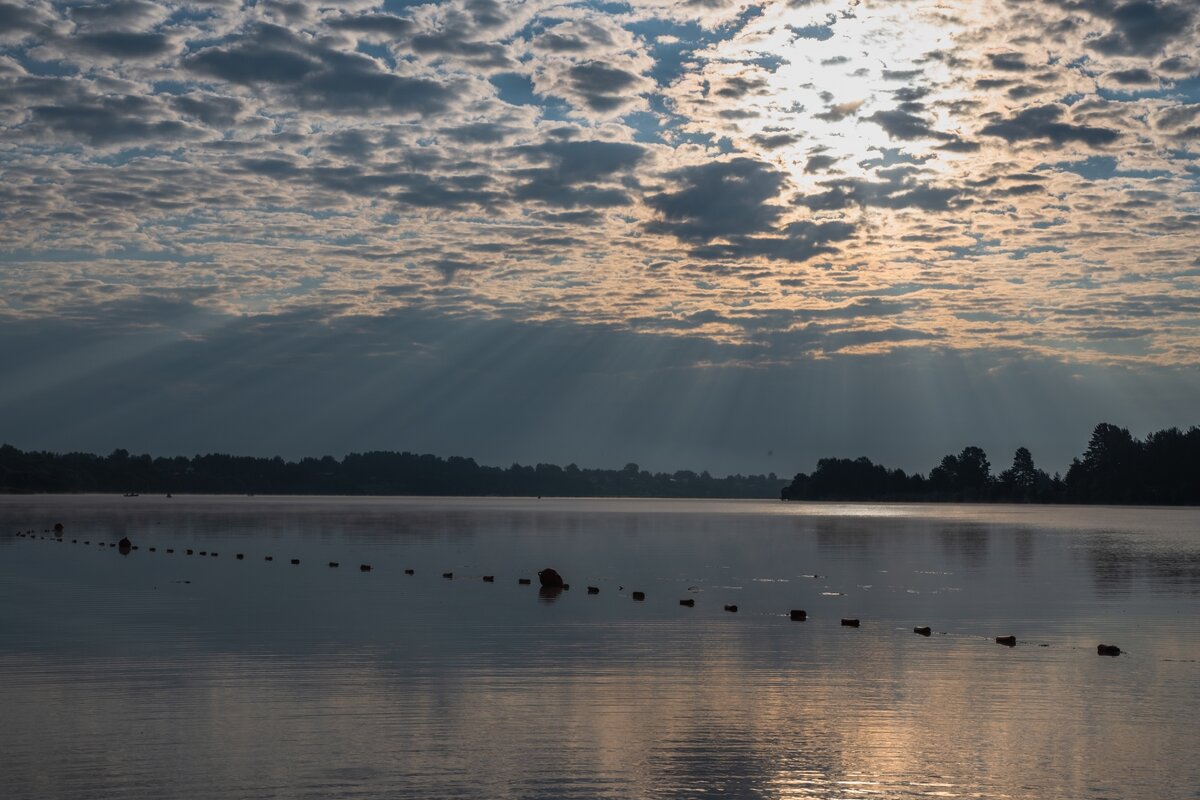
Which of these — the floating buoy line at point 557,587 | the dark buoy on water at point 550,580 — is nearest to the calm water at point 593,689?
the floating buoy line at point 557,587

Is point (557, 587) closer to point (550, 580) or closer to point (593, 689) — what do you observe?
point (550, 580)

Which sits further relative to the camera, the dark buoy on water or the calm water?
the dark buoy on water

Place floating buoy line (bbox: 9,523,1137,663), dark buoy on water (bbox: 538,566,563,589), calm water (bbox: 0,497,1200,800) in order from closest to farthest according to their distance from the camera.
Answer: calm water (bbox: 0,497,1200,800) → floating buoy line (bbox: 9,523,1137,663) → dark buoy on water (bbox: 538,566,563,589)

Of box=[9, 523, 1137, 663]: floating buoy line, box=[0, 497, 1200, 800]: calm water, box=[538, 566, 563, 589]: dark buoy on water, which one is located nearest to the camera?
box=[0, 497, 1200, 800]: calm water

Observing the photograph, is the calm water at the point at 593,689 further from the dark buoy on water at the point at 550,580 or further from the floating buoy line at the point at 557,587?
the dark buoy on water at the point at 550,580

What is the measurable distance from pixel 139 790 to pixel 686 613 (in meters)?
31.1

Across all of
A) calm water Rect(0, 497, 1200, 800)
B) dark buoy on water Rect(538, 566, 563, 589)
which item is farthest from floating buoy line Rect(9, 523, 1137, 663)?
calm water Rect(0, 497, 1200, 800)

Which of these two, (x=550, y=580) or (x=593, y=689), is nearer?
(x=593, y=689)

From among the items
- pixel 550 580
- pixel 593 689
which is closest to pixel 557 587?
pixel 550 580

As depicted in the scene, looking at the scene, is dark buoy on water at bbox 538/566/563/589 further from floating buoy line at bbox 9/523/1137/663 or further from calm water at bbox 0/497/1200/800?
calm water at bbox 0/497/1200/800

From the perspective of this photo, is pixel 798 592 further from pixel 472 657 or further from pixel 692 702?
pixel 692 702

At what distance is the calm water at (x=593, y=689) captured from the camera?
2086cm

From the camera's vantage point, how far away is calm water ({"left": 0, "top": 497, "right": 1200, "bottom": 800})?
20.9m

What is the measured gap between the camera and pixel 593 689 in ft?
97.2
